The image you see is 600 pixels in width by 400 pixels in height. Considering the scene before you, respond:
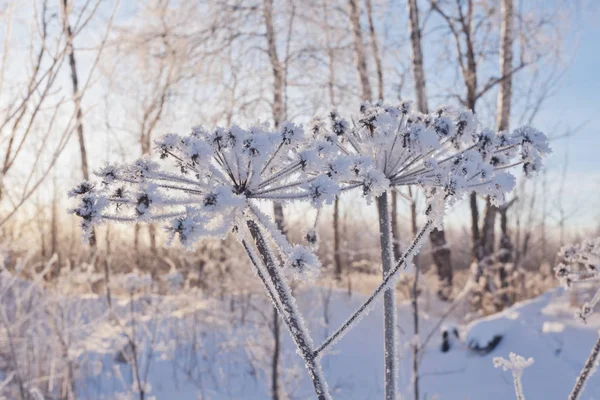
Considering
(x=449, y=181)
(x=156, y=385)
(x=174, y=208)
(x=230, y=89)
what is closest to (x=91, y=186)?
(x=174, y=208)

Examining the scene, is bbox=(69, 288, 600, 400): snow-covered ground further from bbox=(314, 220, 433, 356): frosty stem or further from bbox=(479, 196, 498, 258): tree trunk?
bbox=(314, 220, 433, 356): frosty stem

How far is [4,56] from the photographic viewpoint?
4.78 ft

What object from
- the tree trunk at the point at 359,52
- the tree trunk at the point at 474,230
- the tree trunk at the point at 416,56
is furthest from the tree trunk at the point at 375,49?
the tree trunk at the point at 474,230

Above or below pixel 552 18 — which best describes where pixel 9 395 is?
below

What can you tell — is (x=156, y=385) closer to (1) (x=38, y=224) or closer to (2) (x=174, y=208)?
(2) (x=174, y=208)

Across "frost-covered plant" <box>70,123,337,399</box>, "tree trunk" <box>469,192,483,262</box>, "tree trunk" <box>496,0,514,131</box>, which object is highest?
"tree trunk" <box>496,0,514,131</box>

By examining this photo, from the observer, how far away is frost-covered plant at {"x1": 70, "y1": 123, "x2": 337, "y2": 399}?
0.95 metres

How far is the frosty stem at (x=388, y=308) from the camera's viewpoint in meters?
1.03

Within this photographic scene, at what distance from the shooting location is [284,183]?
114 cm

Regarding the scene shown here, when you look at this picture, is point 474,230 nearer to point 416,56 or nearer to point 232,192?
point 416,56

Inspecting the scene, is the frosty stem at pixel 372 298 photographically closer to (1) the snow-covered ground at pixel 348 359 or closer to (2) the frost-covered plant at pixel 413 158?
(2) the frost-covered plant at pixel 413 158

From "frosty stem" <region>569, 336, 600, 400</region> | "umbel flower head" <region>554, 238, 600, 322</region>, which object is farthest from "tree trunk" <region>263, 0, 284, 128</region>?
"frosty stem" <region>569, 336, 600, 400</region>

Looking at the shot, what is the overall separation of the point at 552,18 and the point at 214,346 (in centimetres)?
879

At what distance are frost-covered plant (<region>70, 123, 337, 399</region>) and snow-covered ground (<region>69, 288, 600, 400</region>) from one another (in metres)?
3.82
